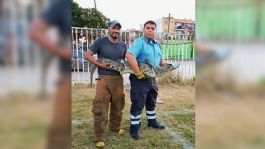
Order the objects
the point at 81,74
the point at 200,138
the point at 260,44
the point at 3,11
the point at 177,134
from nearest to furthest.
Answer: the point at 3,11, the point at 260,44, the point at 200,138, the point at 177,134, the point at 81,74

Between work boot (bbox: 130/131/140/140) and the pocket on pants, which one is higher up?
the pocket on pants

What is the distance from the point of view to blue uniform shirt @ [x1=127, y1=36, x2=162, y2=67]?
2.92m

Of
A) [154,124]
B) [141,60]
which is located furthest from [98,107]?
[154,124]

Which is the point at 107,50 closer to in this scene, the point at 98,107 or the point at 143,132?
the point at 98,107

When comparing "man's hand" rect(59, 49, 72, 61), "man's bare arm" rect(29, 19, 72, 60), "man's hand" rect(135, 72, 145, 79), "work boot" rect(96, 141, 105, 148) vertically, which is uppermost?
"man's bare arm" rect(29, 19, 72, 60)

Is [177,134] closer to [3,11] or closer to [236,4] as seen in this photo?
[236,4]

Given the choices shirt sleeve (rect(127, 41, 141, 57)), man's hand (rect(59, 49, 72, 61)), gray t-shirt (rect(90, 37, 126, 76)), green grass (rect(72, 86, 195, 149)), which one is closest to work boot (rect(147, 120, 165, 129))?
green grass (rect(72, 86, 195, 149))

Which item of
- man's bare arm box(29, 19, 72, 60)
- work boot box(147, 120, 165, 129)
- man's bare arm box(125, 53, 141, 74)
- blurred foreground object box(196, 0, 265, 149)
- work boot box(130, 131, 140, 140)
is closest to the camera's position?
man's bare arm box(29, 19, 72, 60)

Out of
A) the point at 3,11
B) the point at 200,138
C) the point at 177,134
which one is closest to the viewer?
the point at 3,11

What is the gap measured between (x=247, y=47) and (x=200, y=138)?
12.1 inches

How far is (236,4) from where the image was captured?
0.83 metres

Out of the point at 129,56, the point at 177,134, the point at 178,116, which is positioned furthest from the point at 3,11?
the point at 178,116

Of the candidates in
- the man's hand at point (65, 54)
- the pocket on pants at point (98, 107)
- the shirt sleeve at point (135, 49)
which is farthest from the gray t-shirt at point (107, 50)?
the man's hand at point (65, 54)

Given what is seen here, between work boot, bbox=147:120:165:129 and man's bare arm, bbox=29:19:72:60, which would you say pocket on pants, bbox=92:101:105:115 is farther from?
man's bare arm, bbox=29:19:72:60
